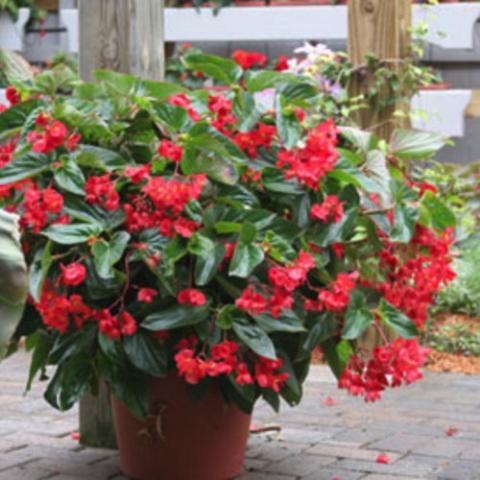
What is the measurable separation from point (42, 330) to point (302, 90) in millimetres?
1001

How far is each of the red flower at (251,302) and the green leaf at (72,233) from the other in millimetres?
417

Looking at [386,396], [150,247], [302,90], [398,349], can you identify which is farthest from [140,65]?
[386,396]

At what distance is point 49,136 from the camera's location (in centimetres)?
331

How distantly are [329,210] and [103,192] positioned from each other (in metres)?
0.61

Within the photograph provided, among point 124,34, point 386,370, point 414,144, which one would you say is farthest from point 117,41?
point 386,370

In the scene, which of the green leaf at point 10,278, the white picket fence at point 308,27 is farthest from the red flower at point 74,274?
the white picket fence at point 308,27

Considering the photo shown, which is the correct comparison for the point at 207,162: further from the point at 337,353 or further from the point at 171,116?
the point at 337,353

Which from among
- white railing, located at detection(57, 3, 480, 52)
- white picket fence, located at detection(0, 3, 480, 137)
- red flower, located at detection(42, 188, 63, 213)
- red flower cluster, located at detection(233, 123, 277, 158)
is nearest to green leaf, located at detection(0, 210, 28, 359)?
red flower, located at detection(42, 188, 63, 213)

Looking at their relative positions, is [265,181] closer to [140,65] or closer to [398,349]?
[398,349]

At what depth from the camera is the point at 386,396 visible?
530 centimetres

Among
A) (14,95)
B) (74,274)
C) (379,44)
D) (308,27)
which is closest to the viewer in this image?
(74,274)

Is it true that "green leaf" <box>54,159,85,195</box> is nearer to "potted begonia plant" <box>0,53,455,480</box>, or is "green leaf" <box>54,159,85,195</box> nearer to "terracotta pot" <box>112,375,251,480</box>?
"potted begonia plant" <box>0,53,455,480</box>

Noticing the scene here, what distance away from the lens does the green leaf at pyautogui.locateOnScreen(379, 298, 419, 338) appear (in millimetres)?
3400

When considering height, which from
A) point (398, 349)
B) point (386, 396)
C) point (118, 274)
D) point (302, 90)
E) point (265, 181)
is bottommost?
point (386, 396)
